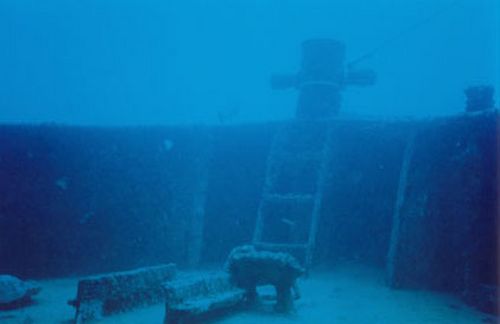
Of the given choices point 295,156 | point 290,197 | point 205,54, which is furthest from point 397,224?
point 205,54

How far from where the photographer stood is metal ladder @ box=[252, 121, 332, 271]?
8.04 metres

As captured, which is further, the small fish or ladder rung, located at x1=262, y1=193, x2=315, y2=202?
the small fish

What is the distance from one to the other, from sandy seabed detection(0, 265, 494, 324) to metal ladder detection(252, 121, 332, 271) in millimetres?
937

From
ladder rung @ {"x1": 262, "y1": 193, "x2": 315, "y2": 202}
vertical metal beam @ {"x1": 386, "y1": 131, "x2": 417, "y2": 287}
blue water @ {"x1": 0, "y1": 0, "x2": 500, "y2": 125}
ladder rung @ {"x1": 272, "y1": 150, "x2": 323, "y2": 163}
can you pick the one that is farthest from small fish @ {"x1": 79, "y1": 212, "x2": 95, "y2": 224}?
blue water @ {"x1": 0, "y1": 0, "x2": 500, "y2": 125}

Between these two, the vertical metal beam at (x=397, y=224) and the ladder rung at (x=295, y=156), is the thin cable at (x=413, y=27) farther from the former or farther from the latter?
the vertical metal beam at (x=397, y=224)

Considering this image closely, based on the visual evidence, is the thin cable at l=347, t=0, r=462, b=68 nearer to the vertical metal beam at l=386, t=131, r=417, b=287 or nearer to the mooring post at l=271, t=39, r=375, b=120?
the mooring post at l=271, t=39, r=375, b=120

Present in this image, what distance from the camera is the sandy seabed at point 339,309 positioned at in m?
5.53

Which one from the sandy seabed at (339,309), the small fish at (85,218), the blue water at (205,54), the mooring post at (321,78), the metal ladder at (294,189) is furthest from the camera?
the blue water at (205,54)

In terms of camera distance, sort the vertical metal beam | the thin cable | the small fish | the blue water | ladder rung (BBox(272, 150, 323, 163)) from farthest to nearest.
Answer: the blue water < the thin cable < the small fish < ladder rung (BBox(272, 150, 323, 163)) < the vertical metal beam

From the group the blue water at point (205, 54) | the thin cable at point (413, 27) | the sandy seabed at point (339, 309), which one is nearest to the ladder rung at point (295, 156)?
the sandy seabed at point (339, 309)

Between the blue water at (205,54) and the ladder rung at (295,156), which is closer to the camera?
the ladder rung at (295,156)

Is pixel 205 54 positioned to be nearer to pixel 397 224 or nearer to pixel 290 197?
pixel 290 197

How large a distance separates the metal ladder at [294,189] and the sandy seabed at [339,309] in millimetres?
937

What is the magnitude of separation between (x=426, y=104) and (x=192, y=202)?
5681 inches
